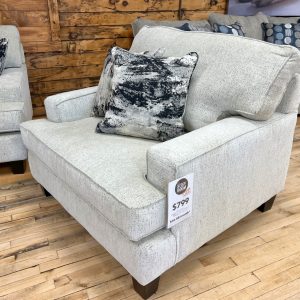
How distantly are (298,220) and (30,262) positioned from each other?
1.31m

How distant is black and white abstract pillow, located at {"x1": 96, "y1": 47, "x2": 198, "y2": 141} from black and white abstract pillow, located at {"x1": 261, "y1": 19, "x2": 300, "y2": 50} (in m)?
1.95

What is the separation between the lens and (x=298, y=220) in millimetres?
1624

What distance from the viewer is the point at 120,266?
134 centimetres

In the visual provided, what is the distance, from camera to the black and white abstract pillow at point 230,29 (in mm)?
2811

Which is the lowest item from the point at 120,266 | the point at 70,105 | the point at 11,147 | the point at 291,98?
the point at 120,266

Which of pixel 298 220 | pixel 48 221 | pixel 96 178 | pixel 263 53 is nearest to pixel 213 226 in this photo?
pixel 96 178

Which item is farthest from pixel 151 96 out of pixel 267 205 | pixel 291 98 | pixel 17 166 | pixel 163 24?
pixel 163 24

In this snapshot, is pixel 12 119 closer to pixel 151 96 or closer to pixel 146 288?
pixel 151 96

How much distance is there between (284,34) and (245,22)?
38 cm

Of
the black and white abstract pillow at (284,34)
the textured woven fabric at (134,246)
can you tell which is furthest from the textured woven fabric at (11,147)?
the black and white abstract pillow at (284,34)

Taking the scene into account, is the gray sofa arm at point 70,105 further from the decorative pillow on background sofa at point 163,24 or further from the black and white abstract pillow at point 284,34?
the black and white abstract pillow at point 284,34

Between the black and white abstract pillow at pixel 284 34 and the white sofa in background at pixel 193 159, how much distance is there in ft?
5.74

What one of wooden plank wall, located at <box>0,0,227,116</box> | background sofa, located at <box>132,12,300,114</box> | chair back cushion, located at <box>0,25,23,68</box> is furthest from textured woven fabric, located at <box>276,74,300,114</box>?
wooden plank wall, located at <box>0,0,227,116</box>

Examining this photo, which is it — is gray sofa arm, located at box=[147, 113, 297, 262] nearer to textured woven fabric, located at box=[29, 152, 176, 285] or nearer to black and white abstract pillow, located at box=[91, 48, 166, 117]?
textured woven fabric, located at box=[29, 152, 176, 285]
